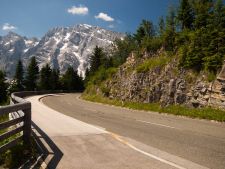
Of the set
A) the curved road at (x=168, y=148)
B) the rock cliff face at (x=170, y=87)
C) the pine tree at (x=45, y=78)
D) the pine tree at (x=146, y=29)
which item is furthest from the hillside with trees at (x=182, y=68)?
the pine tree at (x=45, y=78)

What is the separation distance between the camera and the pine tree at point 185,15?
46406 millimetres

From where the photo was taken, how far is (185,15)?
153 feet

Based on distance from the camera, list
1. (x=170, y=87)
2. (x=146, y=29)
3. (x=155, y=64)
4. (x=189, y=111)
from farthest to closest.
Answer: (x=146, y=29) → (x=155, y=64) → (x=170, y=87) → (x=189, y=111)

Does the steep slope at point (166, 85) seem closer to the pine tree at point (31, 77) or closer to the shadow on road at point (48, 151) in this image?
the shadow on road at point (48, 151)

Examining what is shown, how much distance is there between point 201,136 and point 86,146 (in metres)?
5.14

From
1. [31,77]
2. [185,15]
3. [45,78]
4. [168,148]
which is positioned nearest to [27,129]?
[168,148]

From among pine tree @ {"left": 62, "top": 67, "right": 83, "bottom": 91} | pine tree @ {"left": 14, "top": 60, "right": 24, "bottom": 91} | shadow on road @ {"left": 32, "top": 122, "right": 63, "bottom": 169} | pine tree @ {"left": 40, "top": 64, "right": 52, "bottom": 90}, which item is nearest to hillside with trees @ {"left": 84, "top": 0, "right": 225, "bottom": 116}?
shadow on road @ {"left": 32, "top": 122, "right": 63, "bottom": 169}

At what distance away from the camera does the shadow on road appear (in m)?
7.89

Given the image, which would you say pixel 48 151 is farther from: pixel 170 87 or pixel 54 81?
pixel 54 81

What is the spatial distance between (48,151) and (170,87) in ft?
67.6

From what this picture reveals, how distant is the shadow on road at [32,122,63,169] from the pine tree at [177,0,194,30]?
1543 inches

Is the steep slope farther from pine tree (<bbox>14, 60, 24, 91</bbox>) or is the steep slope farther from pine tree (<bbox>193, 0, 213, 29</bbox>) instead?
pine tree (<bbox>14, 60, 24, 91</bbox>)

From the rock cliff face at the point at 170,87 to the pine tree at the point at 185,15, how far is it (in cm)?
1103

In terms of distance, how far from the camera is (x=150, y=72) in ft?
112
